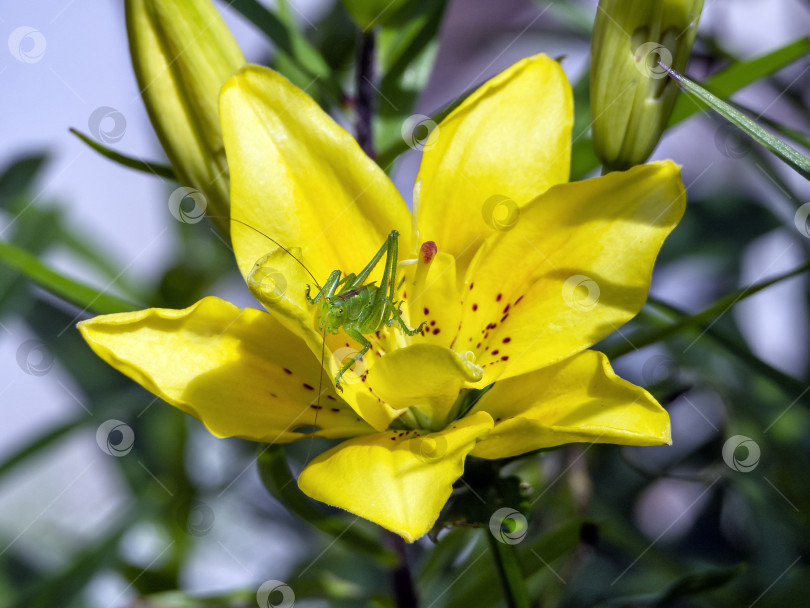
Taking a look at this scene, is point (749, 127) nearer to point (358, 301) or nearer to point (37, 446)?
point (358, 301)

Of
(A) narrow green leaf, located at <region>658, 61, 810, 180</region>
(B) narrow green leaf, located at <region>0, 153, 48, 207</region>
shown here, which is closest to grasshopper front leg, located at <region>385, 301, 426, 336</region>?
(A) narrow green leaf, located at <region>658, 61, 810, 180</region>

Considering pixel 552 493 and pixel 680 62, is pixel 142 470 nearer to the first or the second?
pixel 552 493

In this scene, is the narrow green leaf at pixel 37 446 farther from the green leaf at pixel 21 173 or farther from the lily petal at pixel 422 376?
the lily petal at pixel 422 376

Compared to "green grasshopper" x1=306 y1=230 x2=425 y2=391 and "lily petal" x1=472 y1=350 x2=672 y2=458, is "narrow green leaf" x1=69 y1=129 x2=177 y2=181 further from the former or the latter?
"lily petal" x1=472 y1=350 x2=672 y2=458

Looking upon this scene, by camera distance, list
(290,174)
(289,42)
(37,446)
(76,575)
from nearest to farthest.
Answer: (290,174), (289,42), (76,575), (37,446)

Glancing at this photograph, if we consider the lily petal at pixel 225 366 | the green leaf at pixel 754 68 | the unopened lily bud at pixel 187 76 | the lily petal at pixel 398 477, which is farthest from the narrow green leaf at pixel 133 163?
the green leaf at pixel 754 68

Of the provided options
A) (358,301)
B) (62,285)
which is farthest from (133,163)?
(358,301)
